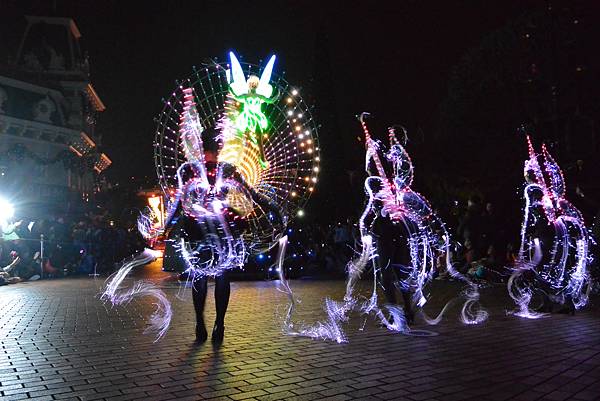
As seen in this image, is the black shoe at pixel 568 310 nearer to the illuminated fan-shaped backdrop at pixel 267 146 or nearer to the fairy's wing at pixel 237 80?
the illuminated fan-shaped backdrop at pixel 267 146

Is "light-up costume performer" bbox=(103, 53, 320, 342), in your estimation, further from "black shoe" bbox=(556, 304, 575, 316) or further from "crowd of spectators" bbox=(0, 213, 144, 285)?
"crowd of spectators" bbox=(0, 213, 144, 285)

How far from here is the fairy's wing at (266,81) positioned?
11153 mm

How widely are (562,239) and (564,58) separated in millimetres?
12090

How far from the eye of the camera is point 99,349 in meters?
5.77

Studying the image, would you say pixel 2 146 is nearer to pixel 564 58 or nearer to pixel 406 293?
pixel 564 58

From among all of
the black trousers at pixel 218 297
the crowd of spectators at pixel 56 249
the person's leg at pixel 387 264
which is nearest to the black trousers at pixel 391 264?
the person's leg at pixel 387 264

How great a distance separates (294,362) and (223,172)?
211cm

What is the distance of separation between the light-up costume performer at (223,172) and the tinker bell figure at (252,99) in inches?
0.7

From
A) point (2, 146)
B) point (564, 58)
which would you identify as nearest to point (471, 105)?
point (564, 58)

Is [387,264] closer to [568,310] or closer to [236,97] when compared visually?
[568,310]

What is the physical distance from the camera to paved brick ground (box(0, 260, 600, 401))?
4133 millimetres

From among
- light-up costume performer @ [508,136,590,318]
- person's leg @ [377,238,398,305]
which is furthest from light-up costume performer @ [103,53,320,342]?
light-up costume performer @ [508,136,590,318]

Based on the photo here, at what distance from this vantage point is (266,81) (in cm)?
1151

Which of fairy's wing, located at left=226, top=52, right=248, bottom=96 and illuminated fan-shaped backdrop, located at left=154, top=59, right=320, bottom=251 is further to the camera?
fairy's wing, located at left=226, top=52, right=248, bottom=96
